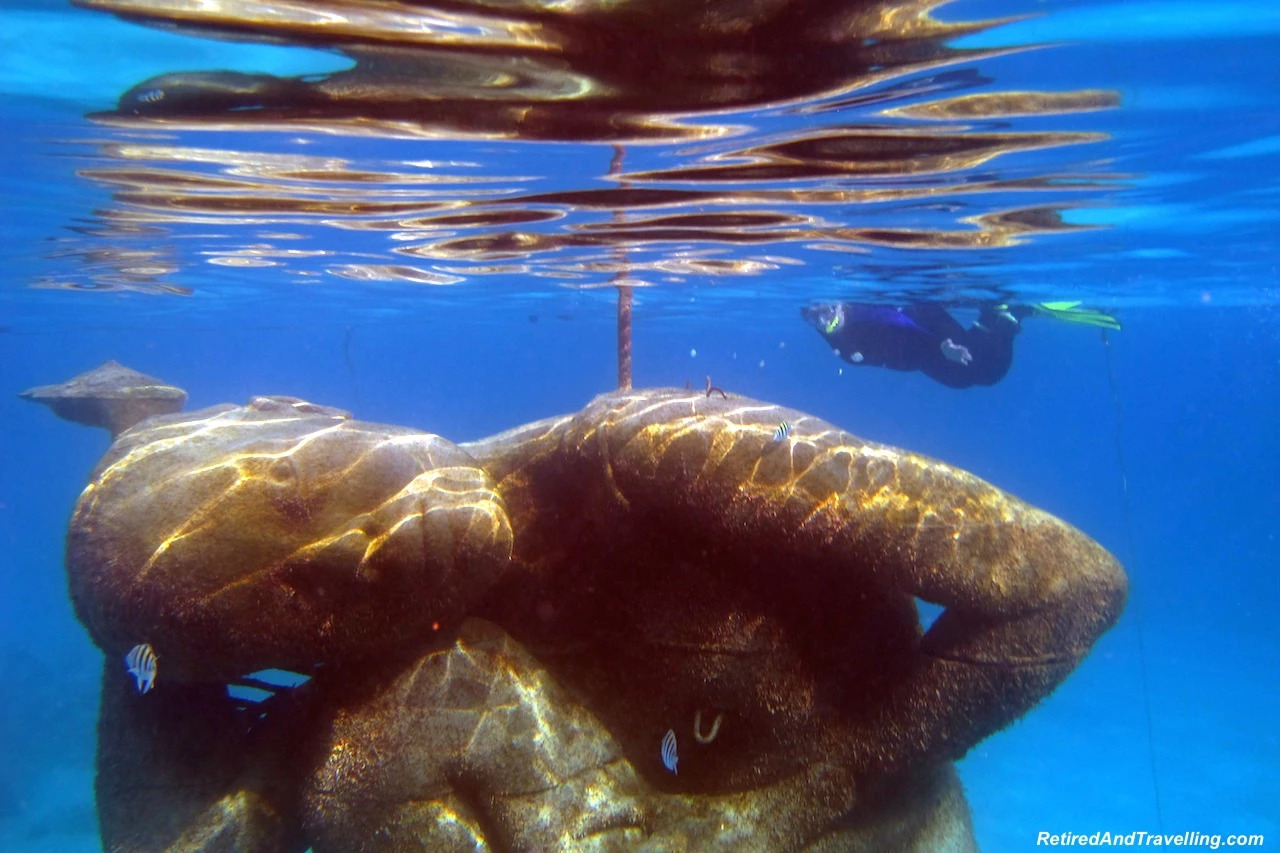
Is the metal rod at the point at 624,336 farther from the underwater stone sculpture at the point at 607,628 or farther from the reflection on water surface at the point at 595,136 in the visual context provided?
the underwater stone sculpture at the point at 607,628

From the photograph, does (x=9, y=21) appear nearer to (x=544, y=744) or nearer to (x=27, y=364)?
(x=544, y=744)

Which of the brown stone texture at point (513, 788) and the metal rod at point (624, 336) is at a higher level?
the metal rod at point (624, 336)

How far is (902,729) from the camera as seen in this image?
4840mm

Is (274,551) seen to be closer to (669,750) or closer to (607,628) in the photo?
(607,628)

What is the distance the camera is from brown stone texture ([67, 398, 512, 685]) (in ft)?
14.1

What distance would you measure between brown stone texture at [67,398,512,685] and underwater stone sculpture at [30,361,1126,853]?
0.06 feet

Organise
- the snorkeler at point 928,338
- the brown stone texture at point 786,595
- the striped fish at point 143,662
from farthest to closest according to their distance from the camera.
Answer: the snorkeler at point 928,338 → the brown stone texture at point 786,595 → the striped fish at point 143,662

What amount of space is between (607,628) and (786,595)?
4.28 feet

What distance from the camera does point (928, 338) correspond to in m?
17.5

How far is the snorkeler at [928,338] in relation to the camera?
17.4 m

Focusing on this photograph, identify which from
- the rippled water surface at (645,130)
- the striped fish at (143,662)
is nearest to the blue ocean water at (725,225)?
the rippled water surface at (645,130)

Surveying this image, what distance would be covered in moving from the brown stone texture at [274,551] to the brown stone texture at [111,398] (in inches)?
233

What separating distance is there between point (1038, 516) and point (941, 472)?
2.32 feet

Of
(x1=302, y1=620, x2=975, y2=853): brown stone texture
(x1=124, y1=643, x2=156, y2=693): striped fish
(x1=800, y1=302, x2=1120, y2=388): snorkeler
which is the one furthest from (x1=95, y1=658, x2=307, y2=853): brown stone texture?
(x1=800, y1=302, x2=1120, y2=388): snorkeler
